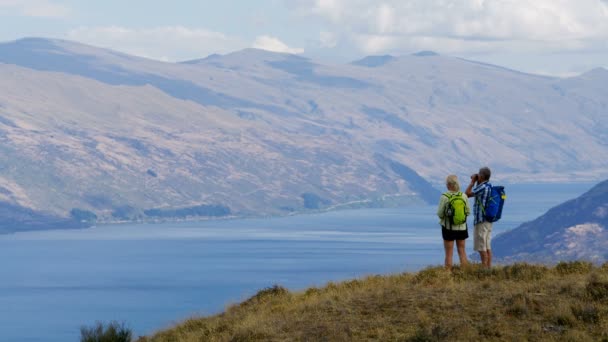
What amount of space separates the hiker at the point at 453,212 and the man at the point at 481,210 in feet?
0.89

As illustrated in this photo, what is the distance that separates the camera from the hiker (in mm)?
24516

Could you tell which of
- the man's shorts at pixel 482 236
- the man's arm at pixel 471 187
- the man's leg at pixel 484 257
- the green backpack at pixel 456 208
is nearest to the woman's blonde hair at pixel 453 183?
the green backpack at pixel 456 208

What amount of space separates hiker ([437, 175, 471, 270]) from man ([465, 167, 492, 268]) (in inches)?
10.7

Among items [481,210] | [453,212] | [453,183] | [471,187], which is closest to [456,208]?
[453,212]

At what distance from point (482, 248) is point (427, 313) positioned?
439 centimetres

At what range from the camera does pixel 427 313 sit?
2156 cm

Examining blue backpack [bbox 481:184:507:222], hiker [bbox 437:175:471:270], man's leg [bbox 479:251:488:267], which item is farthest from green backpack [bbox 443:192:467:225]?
man's leg [bbox 479:251:488:267]

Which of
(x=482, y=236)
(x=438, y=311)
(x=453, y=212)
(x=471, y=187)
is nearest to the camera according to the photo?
(x=438, y=311)

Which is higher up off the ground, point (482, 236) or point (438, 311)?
point (482, 236)

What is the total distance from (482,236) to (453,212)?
1067 mm

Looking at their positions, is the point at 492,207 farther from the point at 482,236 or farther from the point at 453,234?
the point at 453,234

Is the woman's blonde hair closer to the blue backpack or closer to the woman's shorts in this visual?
the blue backpack

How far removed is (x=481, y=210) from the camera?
81.7ft

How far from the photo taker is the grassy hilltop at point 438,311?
65.4ft
